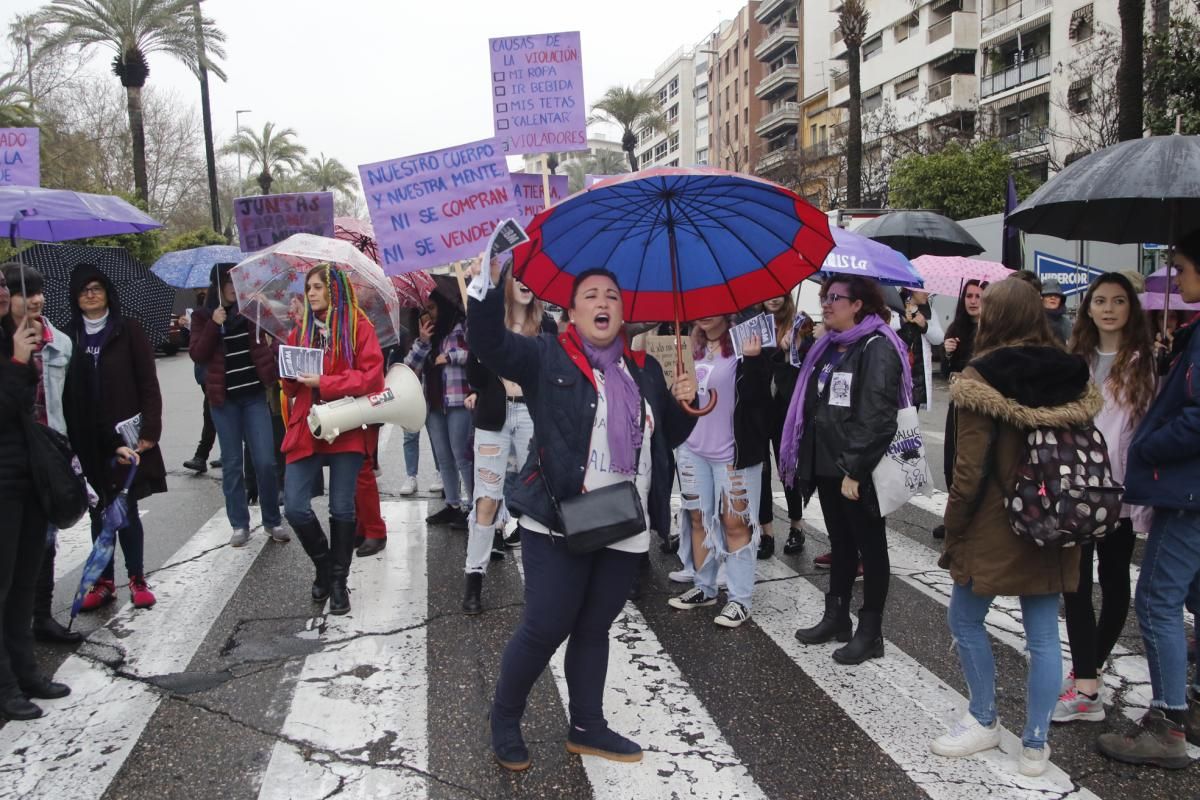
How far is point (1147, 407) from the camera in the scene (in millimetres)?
3797

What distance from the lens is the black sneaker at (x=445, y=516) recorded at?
6906 mm

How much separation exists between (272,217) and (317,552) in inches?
110

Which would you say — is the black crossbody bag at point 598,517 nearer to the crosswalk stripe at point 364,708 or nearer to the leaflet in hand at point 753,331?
the crosswalk stripe at point 364,708

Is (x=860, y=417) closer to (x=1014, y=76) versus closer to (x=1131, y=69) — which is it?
(x=1131, y=69)

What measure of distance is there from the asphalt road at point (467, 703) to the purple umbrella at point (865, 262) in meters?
1.88

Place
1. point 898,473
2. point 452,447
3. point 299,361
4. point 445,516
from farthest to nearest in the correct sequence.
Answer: point 445,516 → point 452,447 → point 299,361 → point 898,473

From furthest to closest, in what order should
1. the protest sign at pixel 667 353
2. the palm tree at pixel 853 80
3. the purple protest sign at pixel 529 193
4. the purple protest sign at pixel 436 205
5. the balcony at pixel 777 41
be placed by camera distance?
the balcony at pixel 777 41 → the palm tree at pixel 853 80 → the purple protest sign at pixel 529 193 → the purple protest sign at pixel 436 205 → the protest sign at pixel 667 353

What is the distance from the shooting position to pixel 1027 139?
107 feet

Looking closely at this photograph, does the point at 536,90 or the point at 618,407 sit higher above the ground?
the point at 536,90

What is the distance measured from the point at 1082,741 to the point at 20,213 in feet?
18.8

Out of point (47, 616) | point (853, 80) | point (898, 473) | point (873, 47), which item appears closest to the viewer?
point (898, 473)

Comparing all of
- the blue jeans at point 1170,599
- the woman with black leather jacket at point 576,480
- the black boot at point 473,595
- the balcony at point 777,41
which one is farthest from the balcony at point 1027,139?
the woman with black leather jacket at point 576,480

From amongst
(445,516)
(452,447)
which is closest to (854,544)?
(452,447)

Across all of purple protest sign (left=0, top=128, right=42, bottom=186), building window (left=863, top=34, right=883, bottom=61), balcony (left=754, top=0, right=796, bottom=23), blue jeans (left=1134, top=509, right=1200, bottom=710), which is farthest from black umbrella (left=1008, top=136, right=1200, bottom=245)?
balcony (left=754, top=0, right=796, bottom=23)
